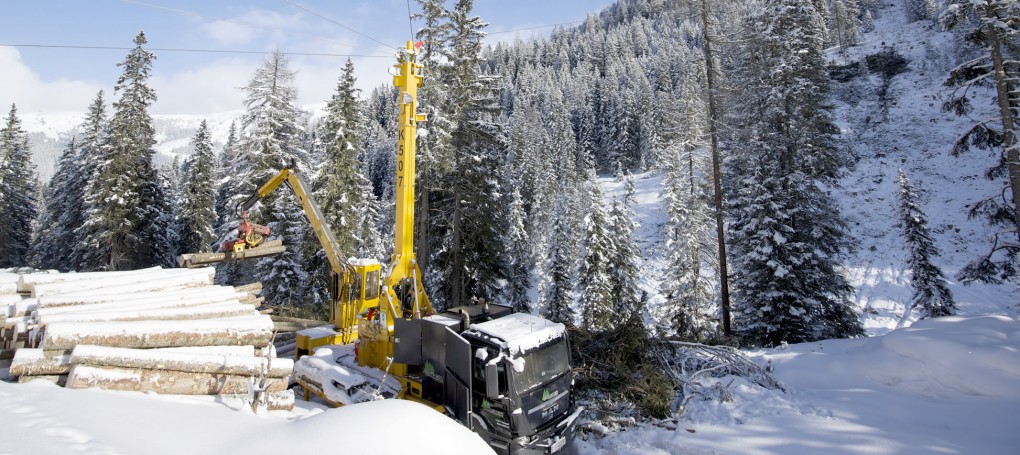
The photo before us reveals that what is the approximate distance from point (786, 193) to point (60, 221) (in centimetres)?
4700

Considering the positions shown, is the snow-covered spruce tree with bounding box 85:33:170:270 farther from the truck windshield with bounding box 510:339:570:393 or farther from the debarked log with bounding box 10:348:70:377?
the truck windshield with bounding box 510:339:570:393

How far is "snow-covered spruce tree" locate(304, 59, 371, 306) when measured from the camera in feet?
80.6

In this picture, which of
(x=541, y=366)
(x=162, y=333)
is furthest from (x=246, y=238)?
(x=541, y=366)

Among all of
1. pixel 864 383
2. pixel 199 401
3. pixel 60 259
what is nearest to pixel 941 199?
pixel 864 383

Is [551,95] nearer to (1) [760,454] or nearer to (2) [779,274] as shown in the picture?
(2) [779,274]

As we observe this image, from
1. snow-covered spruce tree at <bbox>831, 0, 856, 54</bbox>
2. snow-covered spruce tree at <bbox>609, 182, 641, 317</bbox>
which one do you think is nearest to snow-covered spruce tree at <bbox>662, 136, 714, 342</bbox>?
snow-covered spruce tree at <bbox>609, 182, 641, 317</bbox>

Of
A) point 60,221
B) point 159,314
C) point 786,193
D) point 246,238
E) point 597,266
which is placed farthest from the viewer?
point 60,221

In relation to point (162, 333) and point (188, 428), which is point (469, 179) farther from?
point (188, 428)

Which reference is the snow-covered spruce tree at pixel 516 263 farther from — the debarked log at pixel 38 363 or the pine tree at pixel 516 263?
the debarked log at pixel 38 363

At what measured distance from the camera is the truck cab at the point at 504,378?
7734mm

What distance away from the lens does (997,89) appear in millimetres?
12070

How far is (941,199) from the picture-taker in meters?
43.9

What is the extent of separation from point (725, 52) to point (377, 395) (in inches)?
729

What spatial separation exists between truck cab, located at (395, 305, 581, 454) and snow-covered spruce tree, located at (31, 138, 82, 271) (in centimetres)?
3531
